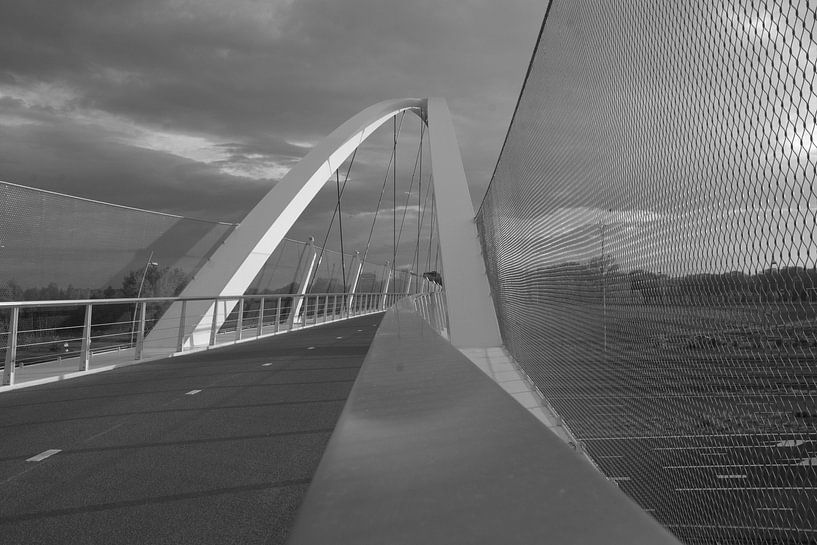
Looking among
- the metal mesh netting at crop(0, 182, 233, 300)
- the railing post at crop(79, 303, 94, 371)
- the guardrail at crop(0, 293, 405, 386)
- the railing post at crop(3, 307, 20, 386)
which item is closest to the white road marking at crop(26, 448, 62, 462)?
the guardrail at crop(0, 293, 405, 386)

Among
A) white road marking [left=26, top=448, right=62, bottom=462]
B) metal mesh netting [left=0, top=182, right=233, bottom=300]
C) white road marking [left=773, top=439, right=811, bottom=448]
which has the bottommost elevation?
white road marking [left=26, top=448, right=62, bottom=462]

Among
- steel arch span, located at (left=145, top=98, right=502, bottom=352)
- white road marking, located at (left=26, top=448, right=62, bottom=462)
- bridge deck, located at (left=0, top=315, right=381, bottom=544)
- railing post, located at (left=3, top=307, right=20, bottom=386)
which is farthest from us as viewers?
steel arch span, located at (left=145, top=98, right=502, bottom=352)

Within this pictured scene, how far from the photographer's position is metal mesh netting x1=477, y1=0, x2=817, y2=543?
5.75 feet

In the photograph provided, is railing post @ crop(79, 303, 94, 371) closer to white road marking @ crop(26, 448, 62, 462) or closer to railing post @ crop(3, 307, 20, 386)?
railing post @ crop(3, 307, 20, 386)

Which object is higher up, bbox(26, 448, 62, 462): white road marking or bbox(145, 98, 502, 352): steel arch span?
bbox(145, 98, 502, 352): steel arch span

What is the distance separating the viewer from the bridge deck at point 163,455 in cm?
268

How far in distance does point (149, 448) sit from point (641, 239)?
292 centimetres

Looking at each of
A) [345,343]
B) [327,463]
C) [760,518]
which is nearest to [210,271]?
[345,343]

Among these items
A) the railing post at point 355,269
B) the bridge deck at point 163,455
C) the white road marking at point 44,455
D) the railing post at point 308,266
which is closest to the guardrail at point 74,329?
the bridge deck at point 163,455

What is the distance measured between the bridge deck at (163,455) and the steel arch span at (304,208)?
3.83 m

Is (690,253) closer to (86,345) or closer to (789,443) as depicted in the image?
(789,443)

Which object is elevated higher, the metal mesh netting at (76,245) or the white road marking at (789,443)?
the metal mesh netting at (76,245)

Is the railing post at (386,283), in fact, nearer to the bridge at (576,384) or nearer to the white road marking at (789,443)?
the bridge at (576,384)

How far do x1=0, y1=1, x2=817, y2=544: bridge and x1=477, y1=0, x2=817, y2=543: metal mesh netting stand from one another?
1cm
